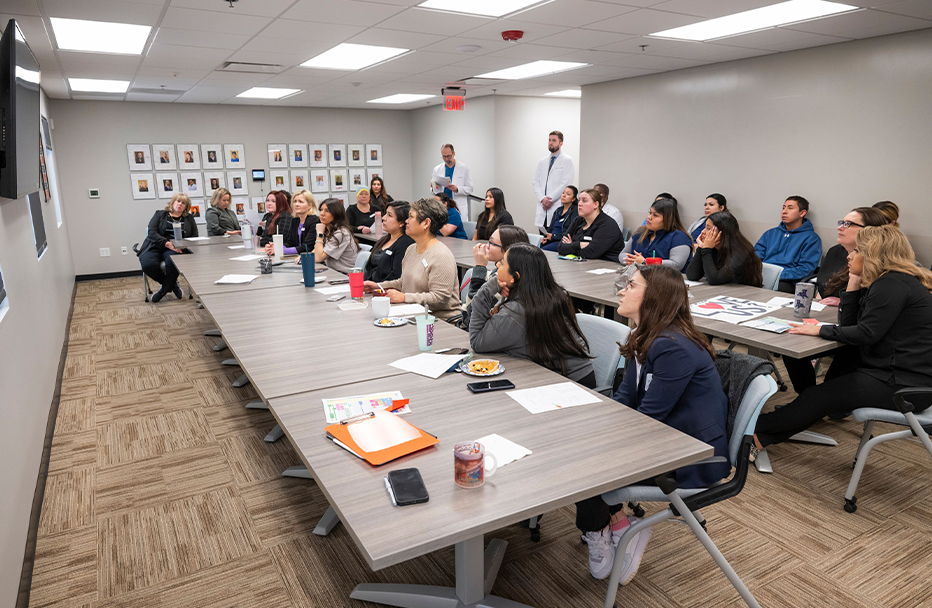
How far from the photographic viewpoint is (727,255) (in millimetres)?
4051

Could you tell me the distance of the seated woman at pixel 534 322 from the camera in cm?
249

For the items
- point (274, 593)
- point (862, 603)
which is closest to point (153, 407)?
point (274, 593)

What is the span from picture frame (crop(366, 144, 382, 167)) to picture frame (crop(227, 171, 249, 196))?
87.8 inches

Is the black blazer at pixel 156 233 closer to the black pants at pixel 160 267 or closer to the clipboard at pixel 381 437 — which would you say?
the black pants at pixel 160 267

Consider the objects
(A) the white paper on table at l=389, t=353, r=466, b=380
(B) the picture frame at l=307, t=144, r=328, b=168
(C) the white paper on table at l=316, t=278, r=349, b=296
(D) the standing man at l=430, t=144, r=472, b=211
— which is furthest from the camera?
(B) the picture frame at l=307, t=144, r=328, b=168

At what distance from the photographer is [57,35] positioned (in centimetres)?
440

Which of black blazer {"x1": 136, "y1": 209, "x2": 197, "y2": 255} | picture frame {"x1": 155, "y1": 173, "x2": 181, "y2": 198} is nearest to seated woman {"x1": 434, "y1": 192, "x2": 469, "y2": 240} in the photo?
black blazer {"x1": 136, "y1": 209, "x2": 197, "y2": 255}

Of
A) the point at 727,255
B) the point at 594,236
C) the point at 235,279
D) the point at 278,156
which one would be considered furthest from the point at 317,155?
the point at 727,255

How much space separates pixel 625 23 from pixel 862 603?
381cm

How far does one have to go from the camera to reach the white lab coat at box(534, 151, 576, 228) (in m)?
8.02

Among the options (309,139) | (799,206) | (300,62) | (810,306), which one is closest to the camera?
(810,306)

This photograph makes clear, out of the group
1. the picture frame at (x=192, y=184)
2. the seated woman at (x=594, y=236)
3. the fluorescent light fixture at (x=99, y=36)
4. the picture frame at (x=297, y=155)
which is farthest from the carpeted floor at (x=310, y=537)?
the picture frame at (x=297, y=155)

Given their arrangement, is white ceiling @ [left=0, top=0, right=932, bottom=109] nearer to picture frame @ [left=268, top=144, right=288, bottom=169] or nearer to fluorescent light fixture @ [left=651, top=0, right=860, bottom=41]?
fluorescent light fixture @ [left=651, top=0, right=860, bottom=41]

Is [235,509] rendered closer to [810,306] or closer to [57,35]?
[810,306]
